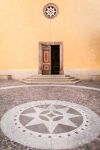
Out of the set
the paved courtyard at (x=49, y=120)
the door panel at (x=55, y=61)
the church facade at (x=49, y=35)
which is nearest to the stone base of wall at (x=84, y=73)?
the church facade at (x=49, y=35)

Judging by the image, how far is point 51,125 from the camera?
5375 mm

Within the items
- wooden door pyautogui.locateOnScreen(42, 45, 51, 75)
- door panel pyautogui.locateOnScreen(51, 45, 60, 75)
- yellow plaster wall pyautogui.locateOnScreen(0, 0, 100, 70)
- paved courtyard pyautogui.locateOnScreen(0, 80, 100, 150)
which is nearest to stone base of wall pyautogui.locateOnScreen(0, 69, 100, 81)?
yellow plaster wall pyautogui.locateOnScreen(0, 0, 100, 70)

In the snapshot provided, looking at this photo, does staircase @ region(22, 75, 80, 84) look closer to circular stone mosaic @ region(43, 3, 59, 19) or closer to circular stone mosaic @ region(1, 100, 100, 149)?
circular stone mosaic @ region(43, 3, 59, 19)

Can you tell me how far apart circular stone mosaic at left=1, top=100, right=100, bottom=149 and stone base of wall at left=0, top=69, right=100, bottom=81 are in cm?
533

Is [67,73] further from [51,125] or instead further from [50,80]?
[51,125]

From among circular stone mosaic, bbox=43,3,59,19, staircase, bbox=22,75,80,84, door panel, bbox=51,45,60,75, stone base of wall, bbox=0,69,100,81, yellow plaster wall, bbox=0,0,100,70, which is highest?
circular stone mosaic, bbox=43,3,59,19

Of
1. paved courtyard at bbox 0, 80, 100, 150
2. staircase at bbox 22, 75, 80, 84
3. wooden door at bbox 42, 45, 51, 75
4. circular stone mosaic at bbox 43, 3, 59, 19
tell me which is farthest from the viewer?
wooden door at bbox 42, 45, 51, 75

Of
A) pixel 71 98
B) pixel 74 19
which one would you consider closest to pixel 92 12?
pixel 74 19

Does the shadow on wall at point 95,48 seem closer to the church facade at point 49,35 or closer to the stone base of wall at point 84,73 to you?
the church facade at point 49,35

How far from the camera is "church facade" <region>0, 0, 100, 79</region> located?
11.9m

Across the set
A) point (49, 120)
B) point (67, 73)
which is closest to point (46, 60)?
point (67, 73)

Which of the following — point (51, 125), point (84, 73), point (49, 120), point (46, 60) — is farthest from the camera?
point (46, 60)

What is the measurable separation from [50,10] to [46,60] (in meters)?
3.04

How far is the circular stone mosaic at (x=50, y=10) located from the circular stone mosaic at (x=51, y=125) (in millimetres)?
6714
